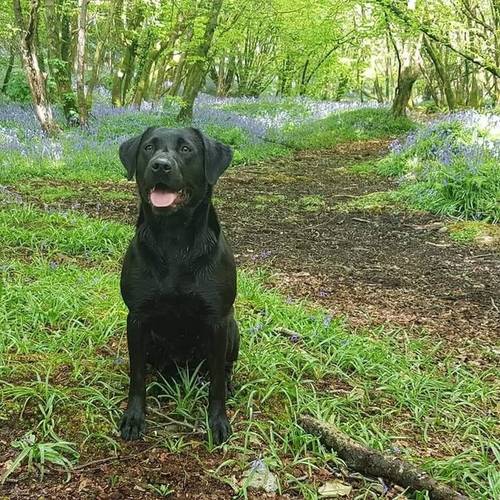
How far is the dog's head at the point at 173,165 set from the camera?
2523mm

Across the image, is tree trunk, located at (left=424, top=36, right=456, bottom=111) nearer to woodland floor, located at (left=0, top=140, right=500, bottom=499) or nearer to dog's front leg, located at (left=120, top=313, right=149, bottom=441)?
woodland floor, located at (left=0, top=140, right=500, bottom=499)

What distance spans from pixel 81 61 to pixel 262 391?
10439mm

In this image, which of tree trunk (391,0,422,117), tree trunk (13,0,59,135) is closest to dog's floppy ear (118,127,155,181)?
tree trunk (13,0,59,135)

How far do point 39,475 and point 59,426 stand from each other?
0.31 meters

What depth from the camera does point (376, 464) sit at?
2.59m

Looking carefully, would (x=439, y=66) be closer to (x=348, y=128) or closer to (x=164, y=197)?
(x=348, y=128)

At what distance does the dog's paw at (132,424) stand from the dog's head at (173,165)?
923 mm

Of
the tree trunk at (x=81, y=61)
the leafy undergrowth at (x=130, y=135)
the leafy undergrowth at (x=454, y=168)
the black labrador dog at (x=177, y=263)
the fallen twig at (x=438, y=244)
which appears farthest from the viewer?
the tree trunk at (x=81, y=61)

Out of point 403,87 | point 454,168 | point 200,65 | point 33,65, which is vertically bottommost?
point 454,168

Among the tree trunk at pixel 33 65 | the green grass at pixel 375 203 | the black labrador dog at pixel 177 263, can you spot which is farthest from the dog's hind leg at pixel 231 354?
the tree trunk at pixel 33 65

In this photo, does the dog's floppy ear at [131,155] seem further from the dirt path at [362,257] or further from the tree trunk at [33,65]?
the tree trunk at [33,65]

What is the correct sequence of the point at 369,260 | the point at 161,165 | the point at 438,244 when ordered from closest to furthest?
the point at 161,165
the point at 369,260
the point at 438,244

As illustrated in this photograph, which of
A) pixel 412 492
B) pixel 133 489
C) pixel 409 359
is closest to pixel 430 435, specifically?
pixel 412 492

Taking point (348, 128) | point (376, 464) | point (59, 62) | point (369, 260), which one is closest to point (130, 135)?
point (59, 62)
